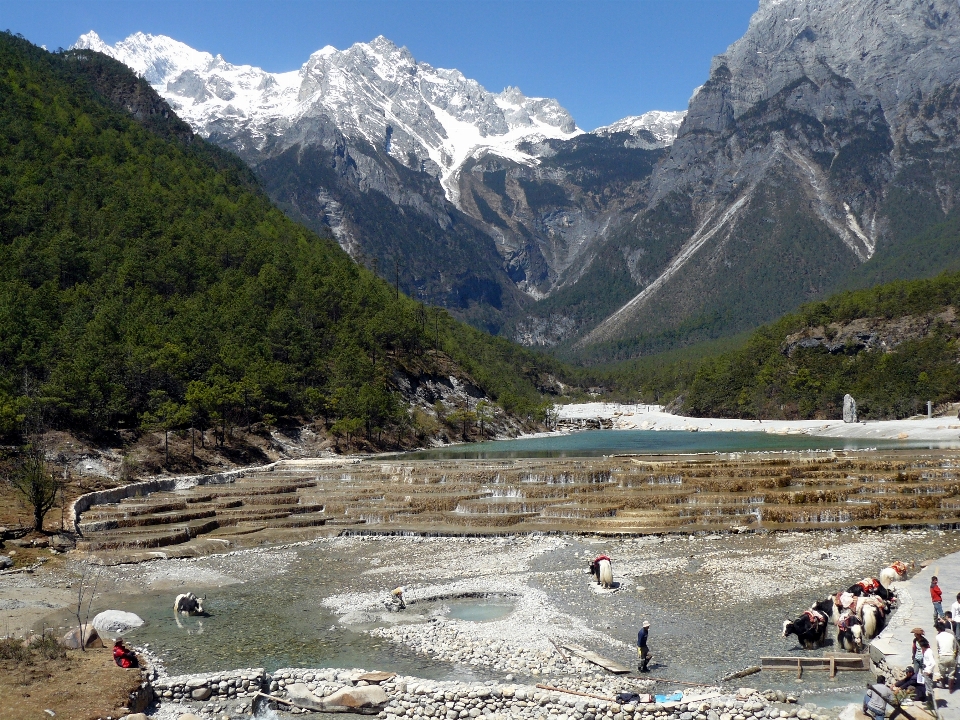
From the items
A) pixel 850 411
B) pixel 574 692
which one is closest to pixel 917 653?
pixel 574 692

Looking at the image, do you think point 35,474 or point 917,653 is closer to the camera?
point 917,653

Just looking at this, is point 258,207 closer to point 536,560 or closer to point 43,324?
point 43,324

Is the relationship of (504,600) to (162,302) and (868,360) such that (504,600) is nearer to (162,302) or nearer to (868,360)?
(162,302)

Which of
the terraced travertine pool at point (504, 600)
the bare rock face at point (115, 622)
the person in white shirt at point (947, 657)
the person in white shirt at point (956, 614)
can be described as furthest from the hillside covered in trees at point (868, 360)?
the bare rock face at point (115, 622)

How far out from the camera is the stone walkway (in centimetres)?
1788

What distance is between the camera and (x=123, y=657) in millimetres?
21094

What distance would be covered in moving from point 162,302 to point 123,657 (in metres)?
95.8

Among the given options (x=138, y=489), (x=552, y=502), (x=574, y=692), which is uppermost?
(x=138, y=489)

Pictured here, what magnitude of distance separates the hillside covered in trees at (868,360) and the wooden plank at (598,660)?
469 ft

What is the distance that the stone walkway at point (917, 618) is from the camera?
17875mm

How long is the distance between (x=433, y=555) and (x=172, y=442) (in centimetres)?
4882

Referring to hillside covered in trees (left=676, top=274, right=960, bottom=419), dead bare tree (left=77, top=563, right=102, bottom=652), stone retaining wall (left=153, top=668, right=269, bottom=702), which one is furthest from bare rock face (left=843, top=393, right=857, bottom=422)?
stone retaining wall (left=153, top=668, right=269, bottom=702)

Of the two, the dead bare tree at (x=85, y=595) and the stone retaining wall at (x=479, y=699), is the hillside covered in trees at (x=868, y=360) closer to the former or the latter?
the stone retaining wall at (x=479, y=699)

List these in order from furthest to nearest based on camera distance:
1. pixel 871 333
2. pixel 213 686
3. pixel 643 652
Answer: pixel 871 333
pixel 643 652
pixel 213 686
